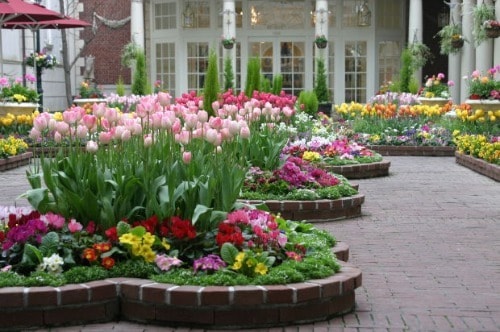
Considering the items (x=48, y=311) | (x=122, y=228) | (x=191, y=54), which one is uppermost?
(x=191, y=54)

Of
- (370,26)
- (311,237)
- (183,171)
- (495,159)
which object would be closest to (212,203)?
(183,171)

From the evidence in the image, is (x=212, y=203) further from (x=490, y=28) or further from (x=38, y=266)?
(x=490, y=28)

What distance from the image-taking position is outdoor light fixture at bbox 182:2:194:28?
3484 cm

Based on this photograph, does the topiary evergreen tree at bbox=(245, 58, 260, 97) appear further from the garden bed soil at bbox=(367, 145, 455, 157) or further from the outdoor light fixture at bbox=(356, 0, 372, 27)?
the outdoor light fixture at bbox=(356, 0, 372, 27)

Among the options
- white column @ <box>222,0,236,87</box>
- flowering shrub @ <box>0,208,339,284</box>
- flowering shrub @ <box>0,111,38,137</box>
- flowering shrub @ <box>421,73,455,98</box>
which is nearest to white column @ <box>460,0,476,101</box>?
flowering shrub @ <box>421,73,455,98</box>

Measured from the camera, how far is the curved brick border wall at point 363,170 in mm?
14143

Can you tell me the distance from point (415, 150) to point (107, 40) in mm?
18790

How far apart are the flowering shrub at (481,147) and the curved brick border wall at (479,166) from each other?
0.33ft

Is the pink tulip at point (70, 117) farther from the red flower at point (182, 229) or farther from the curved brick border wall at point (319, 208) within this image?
the curved brick border wall at point (319, 208)

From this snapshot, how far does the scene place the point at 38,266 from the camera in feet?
19.0

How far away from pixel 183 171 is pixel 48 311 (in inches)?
64.9

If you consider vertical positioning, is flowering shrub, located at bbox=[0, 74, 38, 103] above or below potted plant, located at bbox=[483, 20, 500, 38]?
below

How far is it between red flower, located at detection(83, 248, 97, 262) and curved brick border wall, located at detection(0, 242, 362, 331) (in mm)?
276

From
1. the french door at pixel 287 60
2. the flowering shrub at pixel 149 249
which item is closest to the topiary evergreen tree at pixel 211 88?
the flowering shrub at pixel 149 249
